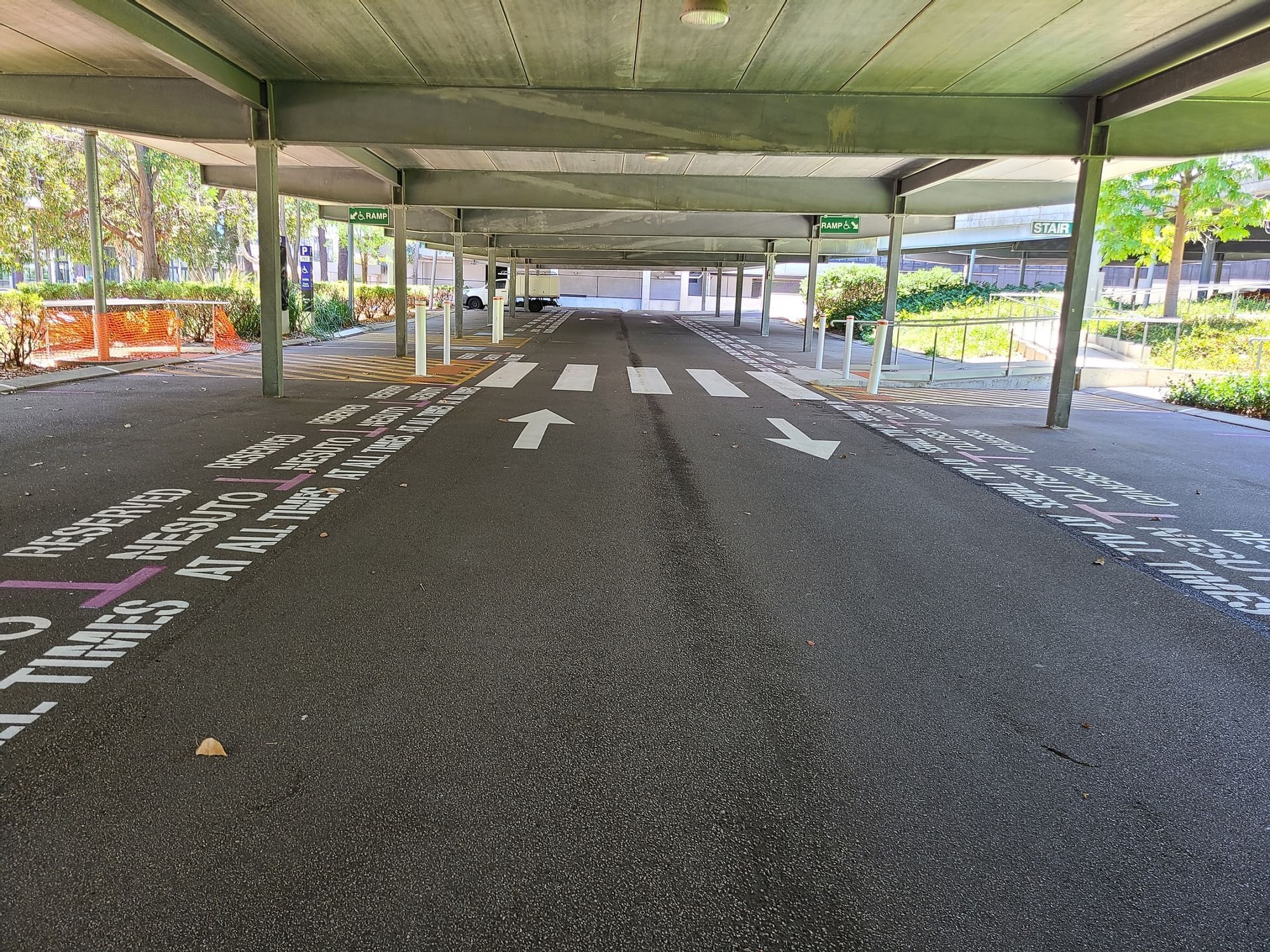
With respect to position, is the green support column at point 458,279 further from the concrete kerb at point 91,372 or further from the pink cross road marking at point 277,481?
the pink cross road marking at point 277,481

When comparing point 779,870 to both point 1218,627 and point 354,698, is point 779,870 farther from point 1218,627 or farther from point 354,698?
point 1218,627

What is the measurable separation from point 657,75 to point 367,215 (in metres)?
14.4

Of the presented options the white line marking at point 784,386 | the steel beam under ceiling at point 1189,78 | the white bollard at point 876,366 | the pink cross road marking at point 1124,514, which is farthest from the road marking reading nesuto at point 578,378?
the pink cross road marking at point 1124,514

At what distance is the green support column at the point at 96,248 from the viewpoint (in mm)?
15781

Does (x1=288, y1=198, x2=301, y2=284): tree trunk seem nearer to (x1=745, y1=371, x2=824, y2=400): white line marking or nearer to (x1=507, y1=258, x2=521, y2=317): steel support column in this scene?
(x1=745, y1=371, x2=824, y2=400): white line marking

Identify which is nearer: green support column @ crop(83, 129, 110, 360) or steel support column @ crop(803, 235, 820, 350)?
green support column @ crop(83, 129, 110, 360)

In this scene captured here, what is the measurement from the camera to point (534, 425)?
1116 centimetres

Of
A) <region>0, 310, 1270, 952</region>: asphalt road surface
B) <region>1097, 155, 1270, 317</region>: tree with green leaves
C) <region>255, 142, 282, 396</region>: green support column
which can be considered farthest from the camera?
<region>1097, 155, 1270, 317</region>: tree with green leaves

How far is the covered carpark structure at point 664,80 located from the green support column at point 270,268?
0.13ft

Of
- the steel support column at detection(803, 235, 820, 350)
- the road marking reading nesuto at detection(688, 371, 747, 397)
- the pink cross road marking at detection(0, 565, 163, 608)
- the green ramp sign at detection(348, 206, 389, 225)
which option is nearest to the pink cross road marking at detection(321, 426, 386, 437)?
the pink cross road marking at detection(0, 565, 163, 608)

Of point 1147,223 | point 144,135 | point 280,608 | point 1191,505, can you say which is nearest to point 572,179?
point 144,135

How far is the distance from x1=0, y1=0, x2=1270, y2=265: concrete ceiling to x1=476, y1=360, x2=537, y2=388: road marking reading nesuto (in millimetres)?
4365

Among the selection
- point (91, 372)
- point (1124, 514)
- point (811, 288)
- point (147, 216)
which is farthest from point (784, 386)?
point (147, 216)

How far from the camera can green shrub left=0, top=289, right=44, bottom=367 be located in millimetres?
14617
